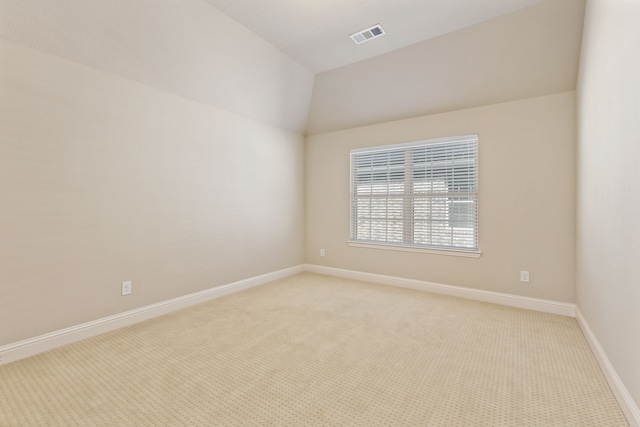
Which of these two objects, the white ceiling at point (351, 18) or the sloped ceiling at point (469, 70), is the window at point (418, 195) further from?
the white ceiling at point (351, 18)

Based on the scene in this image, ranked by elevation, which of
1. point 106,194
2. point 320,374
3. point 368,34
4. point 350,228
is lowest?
point 320,374

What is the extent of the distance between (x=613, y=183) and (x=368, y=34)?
7.70 ft

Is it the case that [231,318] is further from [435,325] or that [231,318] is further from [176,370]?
[435,325]

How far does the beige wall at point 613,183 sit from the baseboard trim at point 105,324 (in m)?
3.38

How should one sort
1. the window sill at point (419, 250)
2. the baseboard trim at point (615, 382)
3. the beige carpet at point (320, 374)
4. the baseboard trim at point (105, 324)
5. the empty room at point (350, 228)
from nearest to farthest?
the baseboard trim at point (615, 382)
the beige carpet at point (320, 374)
the empty room at point (350, 228)
the baseboard trim at point (105, 324)
the window sill at point (419, 250)

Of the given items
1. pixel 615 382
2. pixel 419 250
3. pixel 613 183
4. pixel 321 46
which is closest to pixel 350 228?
pixel 419 250

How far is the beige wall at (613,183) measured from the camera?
1407mm

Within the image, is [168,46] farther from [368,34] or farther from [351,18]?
[368,34]

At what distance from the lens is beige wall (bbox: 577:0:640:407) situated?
4.62ft

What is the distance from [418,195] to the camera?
3846 millimetres

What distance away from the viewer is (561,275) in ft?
9.56

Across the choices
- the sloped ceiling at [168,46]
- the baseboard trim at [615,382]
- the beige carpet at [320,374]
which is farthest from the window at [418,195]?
the sloped ceiling at [168,46]

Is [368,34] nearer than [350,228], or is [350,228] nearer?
[368,34]

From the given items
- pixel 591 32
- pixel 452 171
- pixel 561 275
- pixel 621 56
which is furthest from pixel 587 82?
pixel 561 275
